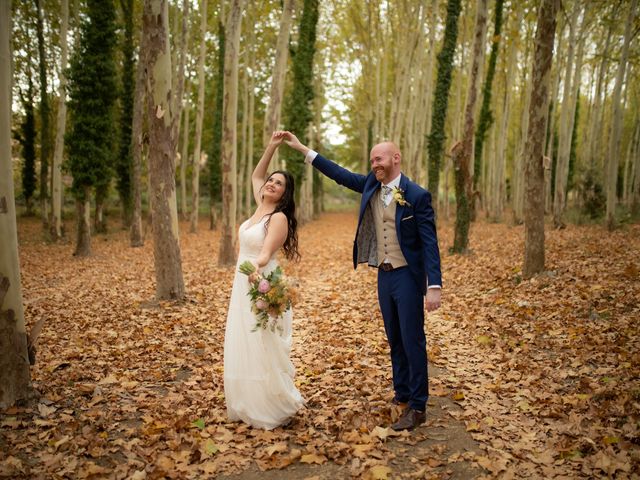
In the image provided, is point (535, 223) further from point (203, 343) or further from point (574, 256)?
point (203, 343)

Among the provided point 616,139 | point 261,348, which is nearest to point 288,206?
point 261,348

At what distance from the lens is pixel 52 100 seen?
24.5 meters

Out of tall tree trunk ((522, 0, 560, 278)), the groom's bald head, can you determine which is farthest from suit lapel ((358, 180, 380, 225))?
tall tree trunk ((522, 0, 560, 278))

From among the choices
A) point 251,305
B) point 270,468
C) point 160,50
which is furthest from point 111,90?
point 270,468

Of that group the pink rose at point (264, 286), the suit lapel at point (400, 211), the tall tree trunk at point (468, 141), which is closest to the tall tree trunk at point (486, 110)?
the tall tree trunk at point (468, 141)

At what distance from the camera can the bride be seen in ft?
13.2

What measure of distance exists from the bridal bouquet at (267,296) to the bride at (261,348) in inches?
4.3

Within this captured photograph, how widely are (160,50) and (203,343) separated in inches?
206

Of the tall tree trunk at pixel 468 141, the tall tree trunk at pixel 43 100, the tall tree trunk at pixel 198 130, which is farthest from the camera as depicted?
the tall tree trunk at pixel 198 130

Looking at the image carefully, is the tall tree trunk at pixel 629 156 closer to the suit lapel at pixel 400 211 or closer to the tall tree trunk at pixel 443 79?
the tall tree trunk at pixel 443 79

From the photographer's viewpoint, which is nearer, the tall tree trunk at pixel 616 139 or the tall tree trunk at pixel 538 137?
the tall tree trunk at pixel 538 137

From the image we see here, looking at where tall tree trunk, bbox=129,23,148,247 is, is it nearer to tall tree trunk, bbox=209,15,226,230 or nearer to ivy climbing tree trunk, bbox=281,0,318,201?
tall tree trunk, bbox=209,15,226,230

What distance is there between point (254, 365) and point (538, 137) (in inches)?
288

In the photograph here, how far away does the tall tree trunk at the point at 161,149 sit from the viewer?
7.71 m
